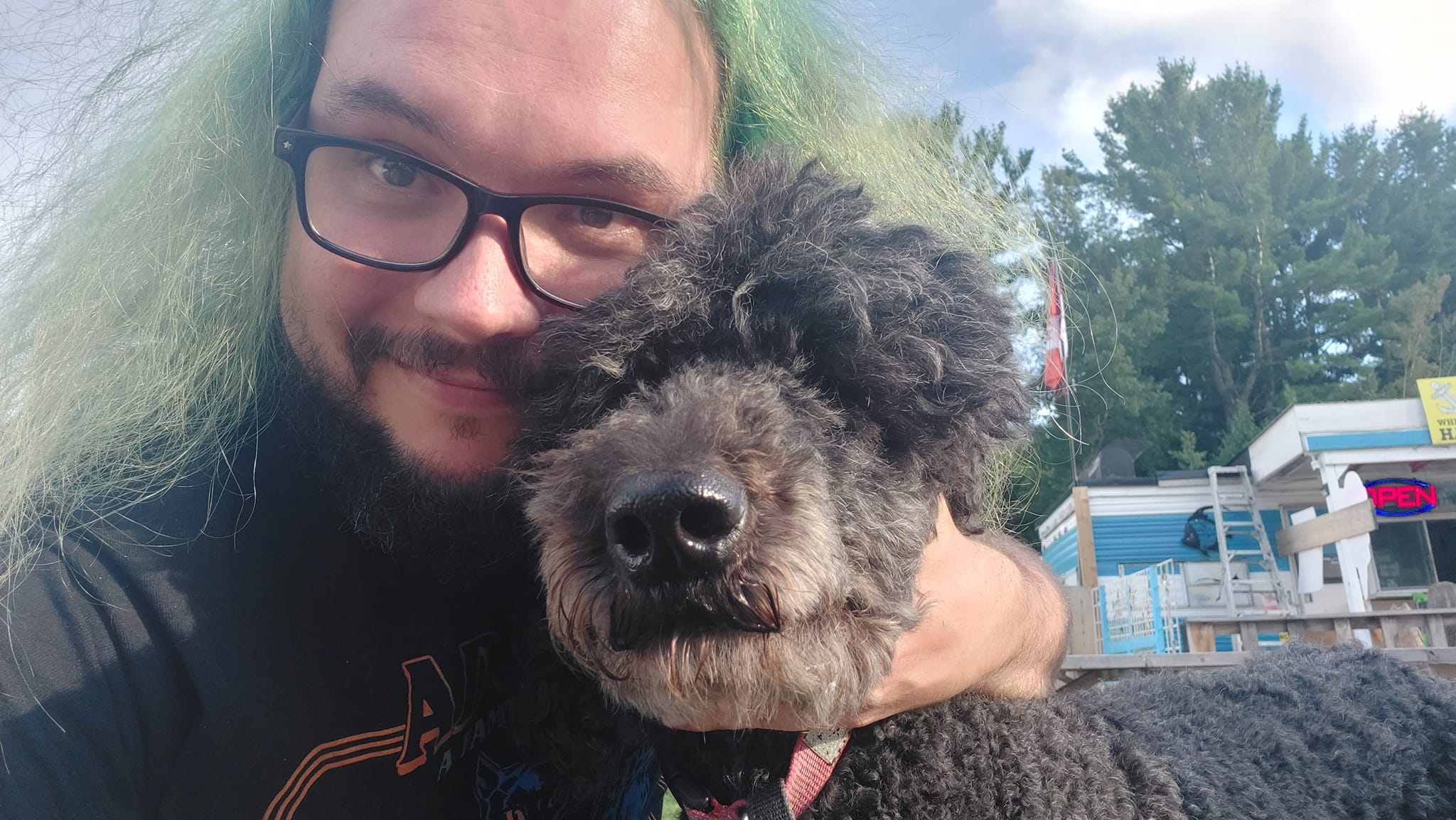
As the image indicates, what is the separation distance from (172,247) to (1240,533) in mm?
21334

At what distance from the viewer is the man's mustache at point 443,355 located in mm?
1913

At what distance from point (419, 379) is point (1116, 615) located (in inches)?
700

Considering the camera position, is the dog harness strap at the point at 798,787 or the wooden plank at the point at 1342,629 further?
the wooden plank at the point at 1342,629

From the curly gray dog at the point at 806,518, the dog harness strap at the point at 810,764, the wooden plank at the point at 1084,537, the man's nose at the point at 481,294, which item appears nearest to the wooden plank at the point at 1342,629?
the curly gray dog at the point at 806,518

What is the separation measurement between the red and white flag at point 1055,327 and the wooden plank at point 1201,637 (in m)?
2.59

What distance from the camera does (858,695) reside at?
5.38ft

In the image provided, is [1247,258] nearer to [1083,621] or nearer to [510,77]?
[1083,621]

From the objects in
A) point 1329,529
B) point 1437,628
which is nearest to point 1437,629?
point 1437,628

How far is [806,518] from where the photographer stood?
1.50 metres

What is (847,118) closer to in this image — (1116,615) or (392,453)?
(392,453)

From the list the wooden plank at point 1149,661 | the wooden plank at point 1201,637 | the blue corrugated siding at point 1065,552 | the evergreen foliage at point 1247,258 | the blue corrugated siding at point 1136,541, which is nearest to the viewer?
the wooden plank at point 1149,661

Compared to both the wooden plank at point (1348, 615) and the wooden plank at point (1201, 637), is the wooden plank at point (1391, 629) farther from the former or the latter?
the wooden plank at point (1201, 637)

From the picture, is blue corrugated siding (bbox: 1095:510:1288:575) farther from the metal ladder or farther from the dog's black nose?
the dog's black nose

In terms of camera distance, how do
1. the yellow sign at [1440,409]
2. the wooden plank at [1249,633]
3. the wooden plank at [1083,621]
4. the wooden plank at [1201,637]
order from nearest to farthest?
the wooden plank at [1249,633] → the wooden plank at [1201,637] → the wooden plank at [1083,621] → the yellow sign at [1440,409]
